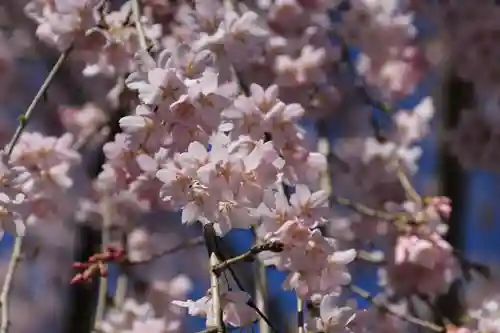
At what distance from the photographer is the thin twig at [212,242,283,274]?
1.03m

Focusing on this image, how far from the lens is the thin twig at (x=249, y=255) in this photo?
1030 mm

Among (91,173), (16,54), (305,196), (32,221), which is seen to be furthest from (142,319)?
(16,54)

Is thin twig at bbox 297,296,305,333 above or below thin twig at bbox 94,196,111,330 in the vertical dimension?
below

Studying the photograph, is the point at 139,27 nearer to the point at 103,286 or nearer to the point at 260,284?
the point at 260,284

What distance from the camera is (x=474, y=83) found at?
2701 mm

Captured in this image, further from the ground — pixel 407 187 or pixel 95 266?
pixel 407 187

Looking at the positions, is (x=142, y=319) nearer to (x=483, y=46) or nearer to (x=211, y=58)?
(x=211, y=58)

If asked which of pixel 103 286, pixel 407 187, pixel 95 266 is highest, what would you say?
pixel 407 187

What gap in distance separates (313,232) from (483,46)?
1.65 meters

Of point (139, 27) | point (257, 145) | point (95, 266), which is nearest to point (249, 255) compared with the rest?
point (257, 145)

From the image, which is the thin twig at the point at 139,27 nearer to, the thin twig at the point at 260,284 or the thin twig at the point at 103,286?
the thin twig at the point at 260,284

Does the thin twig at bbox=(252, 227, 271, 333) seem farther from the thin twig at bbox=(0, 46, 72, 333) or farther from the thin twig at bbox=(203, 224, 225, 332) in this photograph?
the thin twig at bbox=(0, 46, 72, 333)

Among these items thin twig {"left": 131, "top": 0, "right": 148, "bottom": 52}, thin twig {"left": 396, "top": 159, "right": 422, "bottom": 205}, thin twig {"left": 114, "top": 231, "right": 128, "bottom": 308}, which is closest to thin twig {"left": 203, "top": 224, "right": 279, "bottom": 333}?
thin twig {"left": 131, "top": 0, "right": 148, "bottom": 52}

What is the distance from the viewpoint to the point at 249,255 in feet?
3.46
